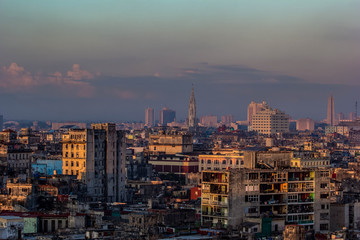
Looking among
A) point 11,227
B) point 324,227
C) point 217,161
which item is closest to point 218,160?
point 217,161

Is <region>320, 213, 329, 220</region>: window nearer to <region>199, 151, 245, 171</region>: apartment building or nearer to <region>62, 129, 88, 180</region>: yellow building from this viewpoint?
<region>62, 129, 88, 180</region>: yellow building

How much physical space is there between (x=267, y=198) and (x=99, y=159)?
35.1 meters

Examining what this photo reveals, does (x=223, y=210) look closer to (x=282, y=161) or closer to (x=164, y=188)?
(x=282, y=161)

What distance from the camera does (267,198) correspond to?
6962 centimetres

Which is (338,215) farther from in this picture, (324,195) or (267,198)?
(267,198)

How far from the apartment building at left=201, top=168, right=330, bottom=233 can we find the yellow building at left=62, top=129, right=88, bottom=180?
107ft

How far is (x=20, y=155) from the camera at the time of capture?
4050 inches

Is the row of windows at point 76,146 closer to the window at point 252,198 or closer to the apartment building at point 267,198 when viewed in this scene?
the apartment building at point 267,198

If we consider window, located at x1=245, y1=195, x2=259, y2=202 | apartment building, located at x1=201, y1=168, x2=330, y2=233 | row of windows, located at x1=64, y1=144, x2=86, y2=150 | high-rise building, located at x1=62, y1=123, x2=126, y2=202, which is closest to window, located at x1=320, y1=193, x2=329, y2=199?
apartment building, located at x1=201, y1=168, x2=330, y2=233

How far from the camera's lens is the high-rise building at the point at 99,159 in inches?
3910

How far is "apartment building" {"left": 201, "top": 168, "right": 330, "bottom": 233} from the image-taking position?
6719 centimetres

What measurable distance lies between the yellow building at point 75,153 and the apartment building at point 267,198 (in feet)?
→ 107

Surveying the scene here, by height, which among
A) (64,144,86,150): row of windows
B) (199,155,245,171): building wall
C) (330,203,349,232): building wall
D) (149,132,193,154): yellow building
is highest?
(149,132,193,154): yellow building

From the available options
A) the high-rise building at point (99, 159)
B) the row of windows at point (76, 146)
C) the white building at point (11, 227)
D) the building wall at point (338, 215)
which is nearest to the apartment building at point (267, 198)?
the building wall at point (338, 215)
